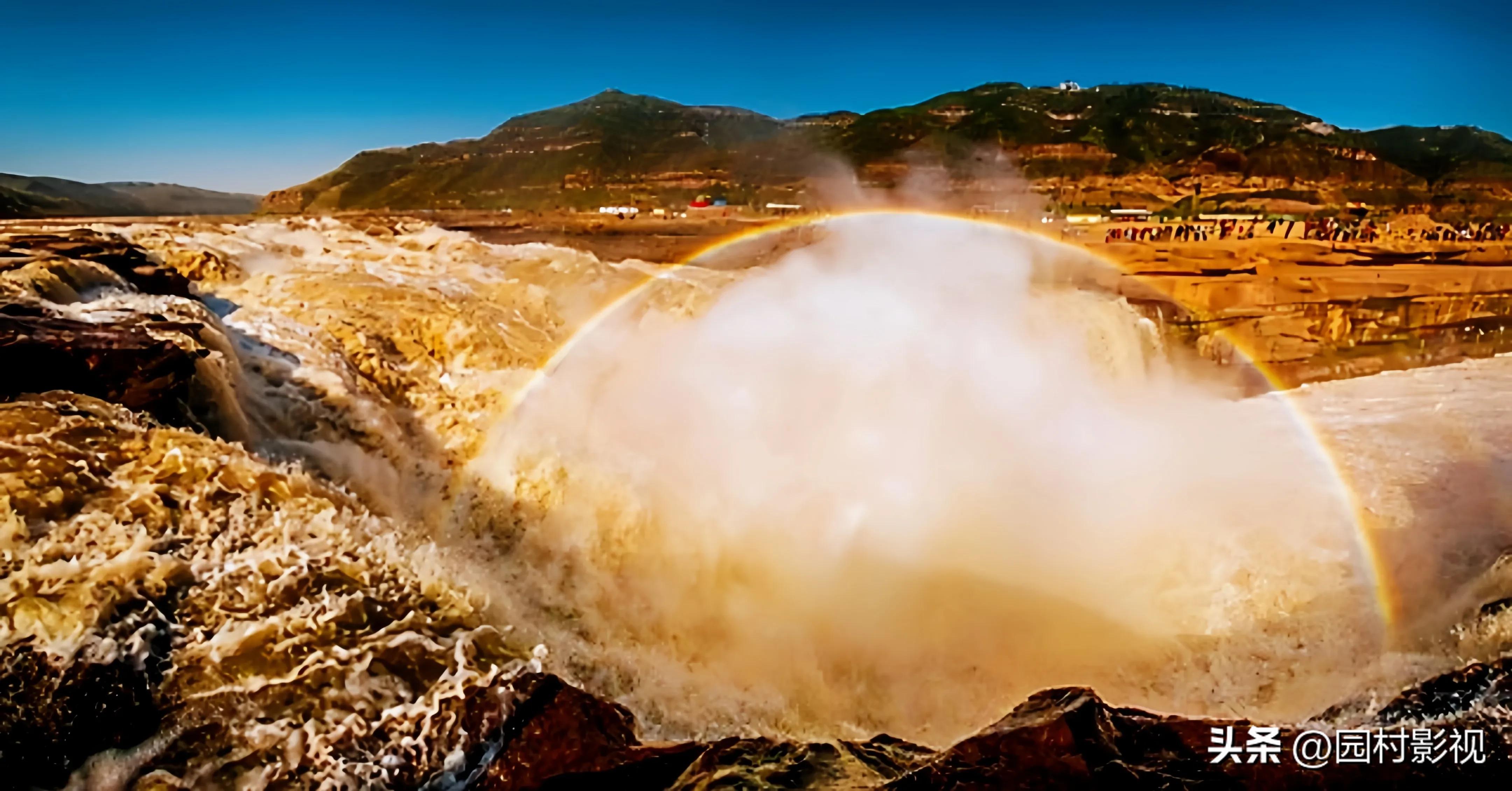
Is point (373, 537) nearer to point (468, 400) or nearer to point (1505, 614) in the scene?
point (468, 400)

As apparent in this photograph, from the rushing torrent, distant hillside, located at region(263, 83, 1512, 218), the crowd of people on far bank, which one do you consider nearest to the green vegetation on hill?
distant hillside, located at region(263, 83, 1512, 218)

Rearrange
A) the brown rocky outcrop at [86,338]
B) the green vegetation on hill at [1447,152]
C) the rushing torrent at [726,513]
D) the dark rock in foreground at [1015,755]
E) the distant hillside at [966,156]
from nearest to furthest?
the dark rock in foreground at [1015,755], the rushing torrent at [726,513], the brown rocky outcrop at [86,338], the distant hillside at [966,156], the green vegetation on hill at [1447,152]

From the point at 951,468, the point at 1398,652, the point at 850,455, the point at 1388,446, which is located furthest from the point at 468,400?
the point at 1388,446

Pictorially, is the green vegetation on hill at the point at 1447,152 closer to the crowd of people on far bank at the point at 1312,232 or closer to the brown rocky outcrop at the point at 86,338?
the crowd of people on far bank at the point at 1312,232

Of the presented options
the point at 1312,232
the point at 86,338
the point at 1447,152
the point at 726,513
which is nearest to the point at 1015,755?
the point at 726,513

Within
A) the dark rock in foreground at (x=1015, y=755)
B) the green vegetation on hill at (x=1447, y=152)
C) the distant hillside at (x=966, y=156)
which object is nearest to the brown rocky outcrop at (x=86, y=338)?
the dark rock in foreground at (x=1015, y=755)

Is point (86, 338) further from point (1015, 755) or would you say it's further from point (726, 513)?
point (1015, 755)

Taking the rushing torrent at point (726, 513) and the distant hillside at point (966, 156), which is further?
the distant hillside at point (966, 156)
